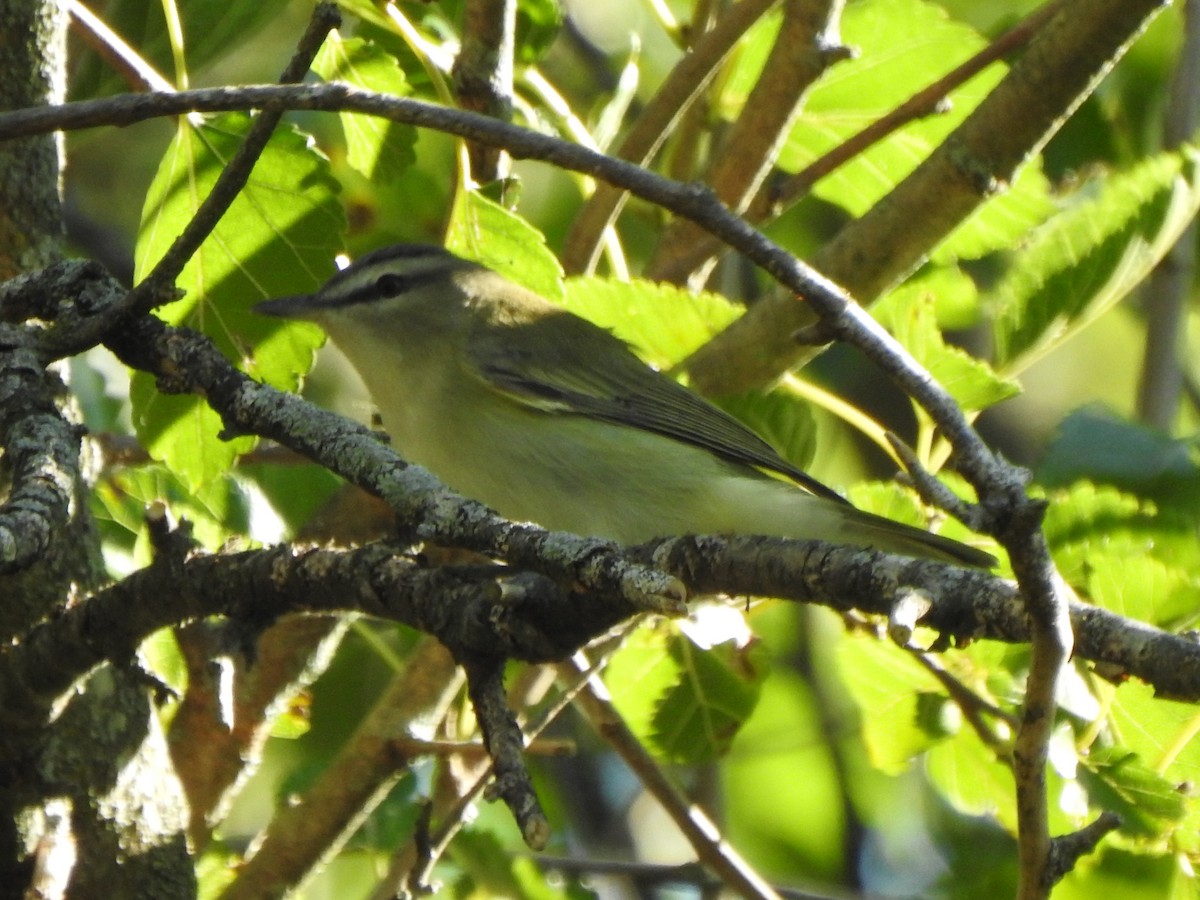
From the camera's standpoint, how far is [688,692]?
3.09 metres

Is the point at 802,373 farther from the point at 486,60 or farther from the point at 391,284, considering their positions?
the point at 486,60

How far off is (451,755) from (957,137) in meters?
1.56

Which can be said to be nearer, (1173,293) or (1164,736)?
(1164,736)

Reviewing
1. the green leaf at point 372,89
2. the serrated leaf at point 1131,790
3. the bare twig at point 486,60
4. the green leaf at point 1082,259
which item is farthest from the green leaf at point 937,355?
the green leaf at point 372,89

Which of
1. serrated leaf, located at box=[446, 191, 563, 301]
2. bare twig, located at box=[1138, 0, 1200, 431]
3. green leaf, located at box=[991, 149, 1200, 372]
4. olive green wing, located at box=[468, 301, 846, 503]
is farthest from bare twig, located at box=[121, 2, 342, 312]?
bare twig, located at box=[1138, 0, 1200, 431]

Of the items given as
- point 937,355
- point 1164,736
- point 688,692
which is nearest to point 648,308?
point 937,355

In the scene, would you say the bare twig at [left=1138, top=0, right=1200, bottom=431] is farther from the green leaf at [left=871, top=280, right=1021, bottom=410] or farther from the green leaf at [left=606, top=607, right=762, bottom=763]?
the green leaf at [left=606, top=607, right=762, bottom=763]

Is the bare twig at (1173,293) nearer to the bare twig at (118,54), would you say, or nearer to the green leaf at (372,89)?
the green leaf at (372,89)

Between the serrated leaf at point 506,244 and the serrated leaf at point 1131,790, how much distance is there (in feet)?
4.01

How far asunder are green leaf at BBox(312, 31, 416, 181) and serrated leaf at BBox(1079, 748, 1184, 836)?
1635 mm

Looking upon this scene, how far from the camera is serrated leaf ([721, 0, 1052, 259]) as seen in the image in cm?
320

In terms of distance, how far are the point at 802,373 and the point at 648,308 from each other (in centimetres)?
183

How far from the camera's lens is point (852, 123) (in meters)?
3.46

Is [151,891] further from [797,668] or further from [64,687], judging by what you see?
[797,668]
